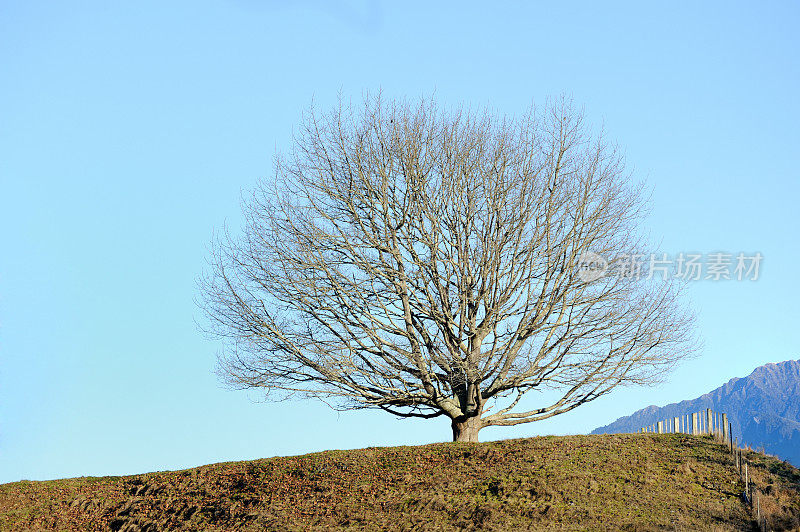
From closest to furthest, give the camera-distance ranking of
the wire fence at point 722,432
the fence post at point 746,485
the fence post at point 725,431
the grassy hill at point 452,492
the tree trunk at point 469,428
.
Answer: the grassy hill at point 452,492
the wire fence at point 722,432
the fence post at point 746,485
the fence post at point 725,431
the tree trunk at point 469,428

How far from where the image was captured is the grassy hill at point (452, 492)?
52.0 ft

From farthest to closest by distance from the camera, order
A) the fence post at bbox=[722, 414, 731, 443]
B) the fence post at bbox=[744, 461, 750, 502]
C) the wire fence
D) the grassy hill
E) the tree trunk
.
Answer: the tree trunk → the fence post at bbox=[722, 414, 731, 443] → the fence post at bbox=[744, 461, 750, 502] → the wire fence → the grassy hill

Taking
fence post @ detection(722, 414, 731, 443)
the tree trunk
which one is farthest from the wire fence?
the tree trunk

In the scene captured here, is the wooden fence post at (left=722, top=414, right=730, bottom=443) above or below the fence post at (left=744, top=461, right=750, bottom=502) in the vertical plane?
above

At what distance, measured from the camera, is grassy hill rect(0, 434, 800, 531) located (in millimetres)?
15852

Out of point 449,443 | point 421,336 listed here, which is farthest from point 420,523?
point 421,336

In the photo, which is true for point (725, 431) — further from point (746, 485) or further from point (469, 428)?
point (469, 428)

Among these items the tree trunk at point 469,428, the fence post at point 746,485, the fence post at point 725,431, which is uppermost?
the tree trunk at point 469,428

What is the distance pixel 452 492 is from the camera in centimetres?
1678

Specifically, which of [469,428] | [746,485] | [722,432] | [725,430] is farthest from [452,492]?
[722,432]

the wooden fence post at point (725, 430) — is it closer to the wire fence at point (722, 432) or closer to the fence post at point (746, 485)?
the wire fence at point (722, 432)

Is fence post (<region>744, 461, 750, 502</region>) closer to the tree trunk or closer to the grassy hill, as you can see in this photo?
the grassy hill

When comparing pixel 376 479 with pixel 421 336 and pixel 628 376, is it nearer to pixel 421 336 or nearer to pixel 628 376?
pixel 421 336

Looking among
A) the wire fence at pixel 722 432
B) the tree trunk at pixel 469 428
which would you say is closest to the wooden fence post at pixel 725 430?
the wire fence at pixel 722 432
